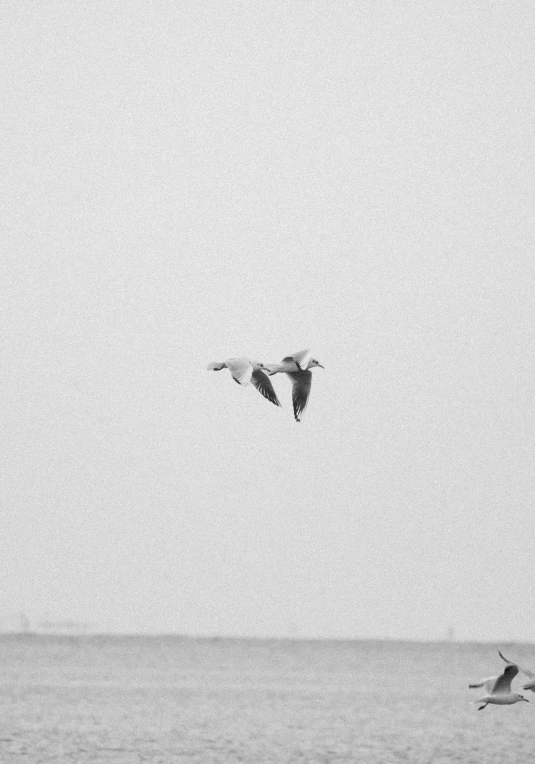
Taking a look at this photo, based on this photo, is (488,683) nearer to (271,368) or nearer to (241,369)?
(271,368)

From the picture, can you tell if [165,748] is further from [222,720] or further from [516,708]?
[516,708]

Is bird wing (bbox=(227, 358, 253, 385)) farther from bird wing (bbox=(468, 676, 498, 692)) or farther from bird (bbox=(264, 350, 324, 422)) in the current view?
bird wing (bbox=(468, 676, 498, 692))

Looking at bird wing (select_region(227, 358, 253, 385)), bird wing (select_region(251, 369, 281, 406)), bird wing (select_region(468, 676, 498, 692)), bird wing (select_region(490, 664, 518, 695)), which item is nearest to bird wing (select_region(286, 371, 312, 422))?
bird wing (select_region(251, 369, 281, 406))

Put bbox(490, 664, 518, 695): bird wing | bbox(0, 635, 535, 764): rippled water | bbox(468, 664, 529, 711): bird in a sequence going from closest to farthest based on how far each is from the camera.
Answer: bbox(468, 664, 529, 711): bird, bbox(490, 664, 518, 695): bird wing, bbox(0, 635, 535, 764): rippled water

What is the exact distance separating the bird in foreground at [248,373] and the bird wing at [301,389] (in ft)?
1.50

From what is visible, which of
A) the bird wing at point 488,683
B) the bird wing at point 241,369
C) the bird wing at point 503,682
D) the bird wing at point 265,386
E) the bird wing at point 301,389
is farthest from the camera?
the bird wing at point 301,389

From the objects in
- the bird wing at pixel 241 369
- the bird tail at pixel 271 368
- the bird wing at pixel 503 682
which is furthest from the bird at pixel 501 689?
the bird wing at pixel 241 369

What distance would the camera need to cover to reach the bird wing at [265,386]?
2198cm

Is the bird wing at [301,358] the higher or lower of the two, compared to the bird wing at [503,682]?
higher

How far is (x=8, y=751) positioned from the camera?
29.3 m

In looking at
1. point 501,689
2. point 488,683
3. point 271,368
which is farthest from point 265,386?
point 501,689

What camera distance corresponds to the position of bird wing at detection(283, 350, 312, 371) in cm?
2160

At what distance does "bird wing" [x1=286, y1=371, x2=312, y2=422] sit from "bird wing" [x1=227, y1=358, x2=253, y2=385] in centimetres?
235

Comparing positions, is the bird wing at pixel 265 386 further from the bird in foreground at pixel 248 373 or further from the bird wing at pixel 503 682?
the bird wing at pixel 503 682
